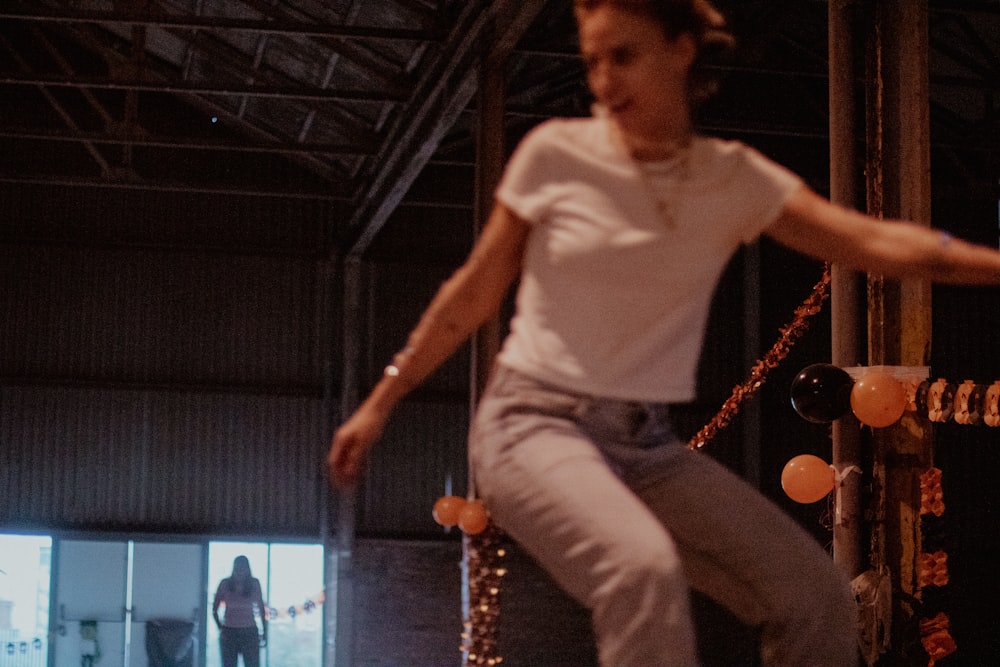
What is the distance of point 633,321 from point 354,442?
19.1 inches

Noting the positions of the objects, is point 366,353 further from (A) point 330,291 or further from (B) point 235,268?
(B) point 235,268

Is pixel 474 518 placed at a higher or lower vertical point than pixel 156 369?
lower

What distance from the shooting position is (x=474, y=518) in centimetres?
805

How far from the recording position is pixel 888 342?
548cm

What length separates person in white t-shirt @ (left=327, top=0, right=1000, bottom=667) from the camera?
1.95 metres

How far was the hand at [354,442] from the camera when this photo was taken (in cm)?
209

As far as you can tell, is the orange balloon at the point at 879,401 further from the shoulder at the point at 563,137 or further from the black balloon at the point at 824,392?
the shoulder at the point at 563,137

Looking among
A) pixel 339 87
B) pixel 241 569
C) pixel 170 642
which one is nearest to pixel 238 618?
pixel 241 569

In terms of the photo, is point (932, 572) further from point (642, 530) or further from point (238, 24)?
point (238, 24)

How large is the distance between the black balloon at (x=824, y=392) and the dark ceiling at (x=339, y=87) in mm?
3623

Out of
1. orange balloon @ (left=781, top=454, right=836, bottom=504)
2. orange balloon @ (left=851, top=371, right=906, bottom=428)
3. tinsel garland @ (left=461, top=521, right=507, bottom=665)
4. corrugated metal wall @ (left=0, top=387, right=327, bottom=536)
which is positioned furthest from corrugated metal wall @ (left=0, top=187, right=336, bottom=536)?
orange balloon @ (left=851, top=371, right=906, bottom=428)

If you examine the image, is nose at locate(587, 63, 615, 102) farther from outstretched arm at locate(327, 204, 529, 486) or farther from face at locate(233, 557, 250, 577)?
face at locate(233, 557, 250, 577)

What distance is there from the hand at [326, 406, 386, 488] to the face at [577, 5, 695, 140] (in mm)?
612

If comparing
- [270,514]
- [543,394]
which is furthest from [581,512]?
[270,514]
